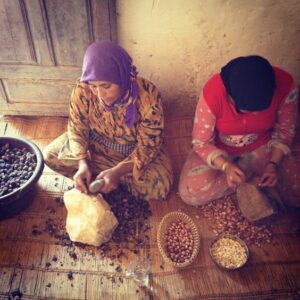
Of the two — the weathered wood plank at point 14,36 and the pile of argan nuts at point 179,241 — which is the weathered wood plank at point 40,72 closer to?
the weathered wood plank at point 14,36

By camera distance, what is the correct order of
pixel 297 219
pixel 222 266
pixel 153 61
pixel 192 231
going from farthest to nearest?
pixel 153 61 → pixel 297 219 → pixel 192 231 → pixel 222 266

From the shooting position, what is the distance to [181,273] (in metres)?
2.08

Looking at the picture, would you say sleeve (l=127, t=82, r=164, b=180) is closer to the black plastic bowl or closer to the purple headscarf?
the purple headscarf

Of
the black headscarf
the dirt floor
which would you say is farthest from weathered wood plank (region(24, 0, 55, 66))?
the black headscarf

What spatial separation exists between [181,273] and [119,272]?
1.28ft

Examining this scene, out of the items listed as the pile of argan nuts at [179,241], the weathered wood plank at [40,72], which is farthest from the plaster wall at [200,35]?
the pile of argan nuts at [179,241]

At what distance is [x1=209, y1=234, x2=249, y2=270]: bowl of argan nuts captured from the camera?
2.06 m

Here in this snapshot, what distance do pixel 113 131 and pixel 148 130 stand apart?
260 mm

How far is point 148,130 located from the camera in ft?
6.89

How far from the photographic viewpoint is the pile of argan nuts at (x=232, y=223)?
7.43 feet

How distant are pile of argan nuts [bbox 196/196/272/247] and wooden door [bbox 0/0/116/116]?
4.70 ft

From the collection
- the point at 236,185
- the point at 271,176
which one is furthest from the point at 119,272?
the point at 271,176

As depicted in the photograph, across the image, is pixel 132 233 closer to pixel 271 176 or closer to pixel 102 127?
pixel 102 127

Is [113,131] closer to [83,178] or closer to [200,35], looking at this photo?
[83,178]
